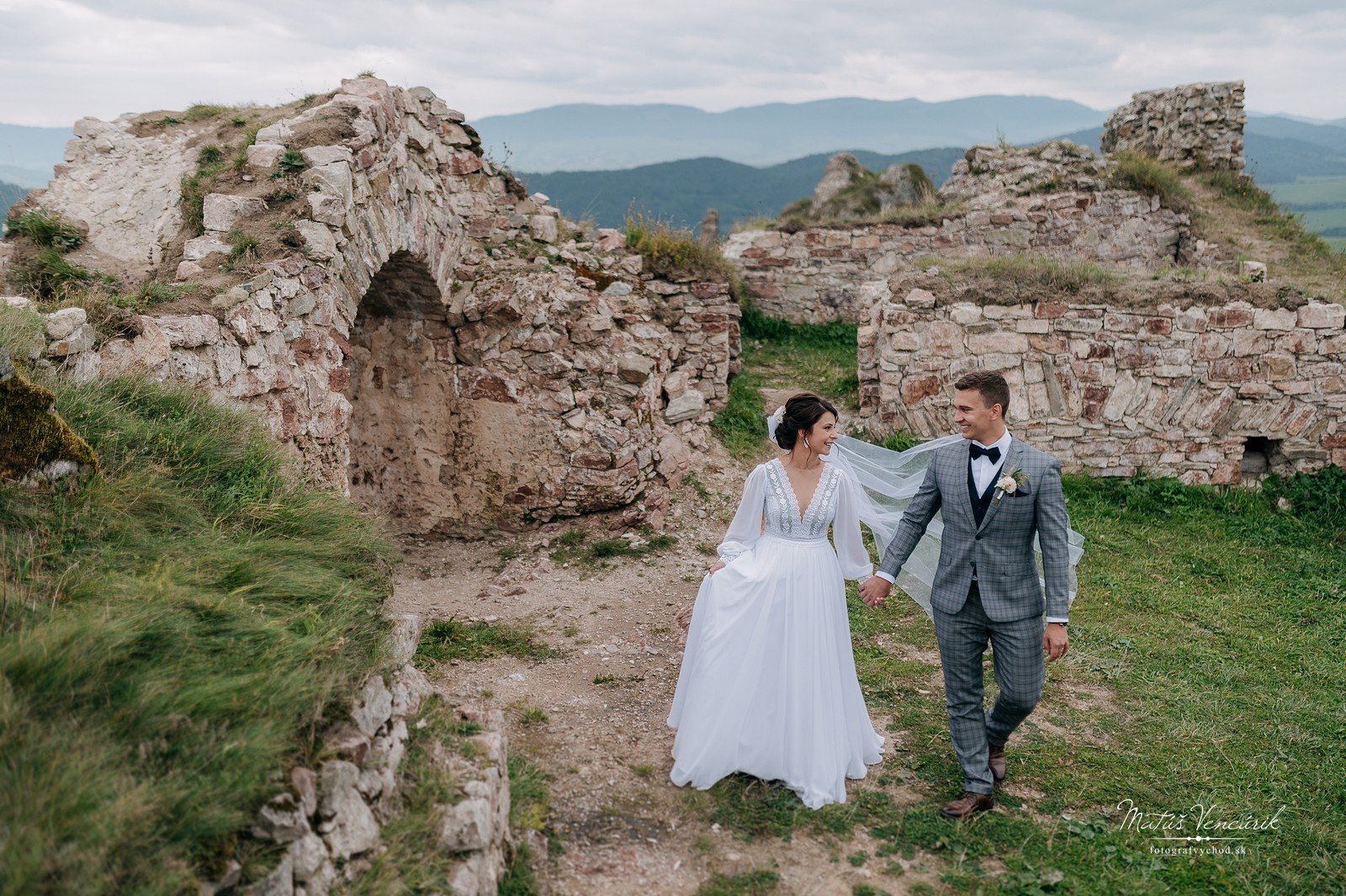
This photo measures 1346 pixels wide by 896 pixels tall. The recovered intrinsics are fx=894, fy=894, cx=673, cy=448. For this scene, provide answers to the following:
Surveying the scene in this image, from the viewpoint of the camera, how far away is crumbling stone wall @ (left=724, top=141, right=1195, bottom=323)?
13258 mm

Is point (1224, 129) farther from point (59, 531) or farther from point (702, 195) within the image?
point (702, 195)

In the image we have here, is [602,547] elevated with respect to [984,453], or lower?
lower

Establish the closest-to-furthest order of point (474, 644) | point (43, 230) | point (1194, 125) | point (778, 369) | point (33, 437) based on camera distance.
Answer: point (33, 437) < point (474, 644) < point (43, 230) < point (778, 369) < point (1194, 125)

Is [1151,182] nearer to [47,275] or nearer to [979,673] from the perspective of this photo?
[979,673]

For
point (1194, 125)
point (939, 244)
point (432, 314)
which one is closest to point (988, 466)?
point (432, 314)

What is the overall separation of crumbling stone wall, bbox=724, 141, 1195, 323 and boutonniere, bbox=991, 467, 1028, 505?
9.54m

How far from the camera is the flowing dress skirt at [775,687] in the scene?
171 inches

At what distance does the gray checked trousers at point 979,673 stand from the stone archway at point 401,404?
5.82 metres

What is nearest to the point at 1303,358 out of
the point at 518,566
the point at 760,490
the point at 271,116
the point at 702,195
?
the point at 760,490

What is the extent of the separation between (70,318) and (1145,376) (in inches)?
364

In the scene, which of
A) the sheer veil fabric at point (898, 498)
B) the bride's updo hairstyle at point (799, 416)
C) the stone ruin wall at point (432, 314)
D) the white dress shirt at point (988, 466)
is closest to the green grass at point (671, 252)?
the stone ruin wall at point (432, 314)

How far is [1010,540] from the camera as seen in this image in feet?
13.4

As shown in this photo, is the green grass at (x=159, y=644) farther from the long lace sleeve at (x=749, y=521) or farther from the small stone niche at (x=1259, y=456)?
the small stone niche at (x=1259, y=456)

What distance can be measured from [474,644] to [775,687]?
108 inches
